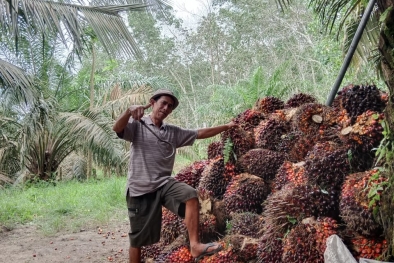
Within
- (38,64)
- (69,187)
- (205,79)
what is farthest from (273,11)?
(69,187)

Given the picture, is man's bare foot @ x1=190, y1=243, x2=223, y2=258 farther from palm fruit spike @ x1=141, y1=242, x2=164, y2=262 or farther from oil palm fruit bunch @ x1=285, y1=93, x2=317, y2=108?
oil palm fruit bunch @ x1=285, y1=93, x2=317, y2=108

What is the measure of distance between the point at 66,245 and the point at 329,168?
320 centimetres

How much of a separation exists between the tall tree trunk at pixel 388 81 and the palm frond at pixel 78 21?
3476mm

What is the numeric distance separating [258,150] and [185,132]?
1.95 feet

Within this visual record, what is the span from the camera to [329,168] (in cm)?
267

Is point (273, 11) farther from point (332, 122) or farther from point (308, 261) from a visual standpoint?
point (308, 261)

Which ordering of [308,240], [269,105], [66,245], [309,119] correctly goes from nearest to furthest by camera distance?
[308,240] < [309,119] < [269,105] < [66,245]

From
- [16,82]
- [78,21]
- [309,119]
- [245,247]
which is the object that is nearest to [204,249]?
[245,247]

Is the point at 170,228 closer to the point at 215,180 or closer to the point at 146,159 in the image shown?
the point at 215,180

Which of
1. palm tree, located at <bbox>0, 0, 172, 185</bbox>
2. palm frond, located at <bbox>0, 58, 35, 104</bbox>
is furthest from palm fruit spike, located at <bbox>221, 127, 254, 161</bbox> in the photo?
palm frond, located at <bbox>0, 58, 35, 104</bbox>

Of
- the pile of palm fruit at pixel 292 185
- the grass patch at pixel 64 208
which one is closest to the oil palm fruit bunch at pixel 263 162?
the pile of palm fruit at pixel 292 185

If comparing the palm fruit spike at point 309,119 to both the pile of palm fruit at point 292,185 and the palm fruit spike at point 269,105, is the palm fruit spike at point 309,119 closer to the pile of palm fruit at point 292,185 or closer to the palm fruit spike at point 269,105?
the pile of palm fruit at point 292,185

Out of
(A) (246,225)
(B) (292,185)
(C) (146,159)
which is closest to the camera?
(B) (292,185)

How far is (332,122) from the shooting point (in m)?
3.13
